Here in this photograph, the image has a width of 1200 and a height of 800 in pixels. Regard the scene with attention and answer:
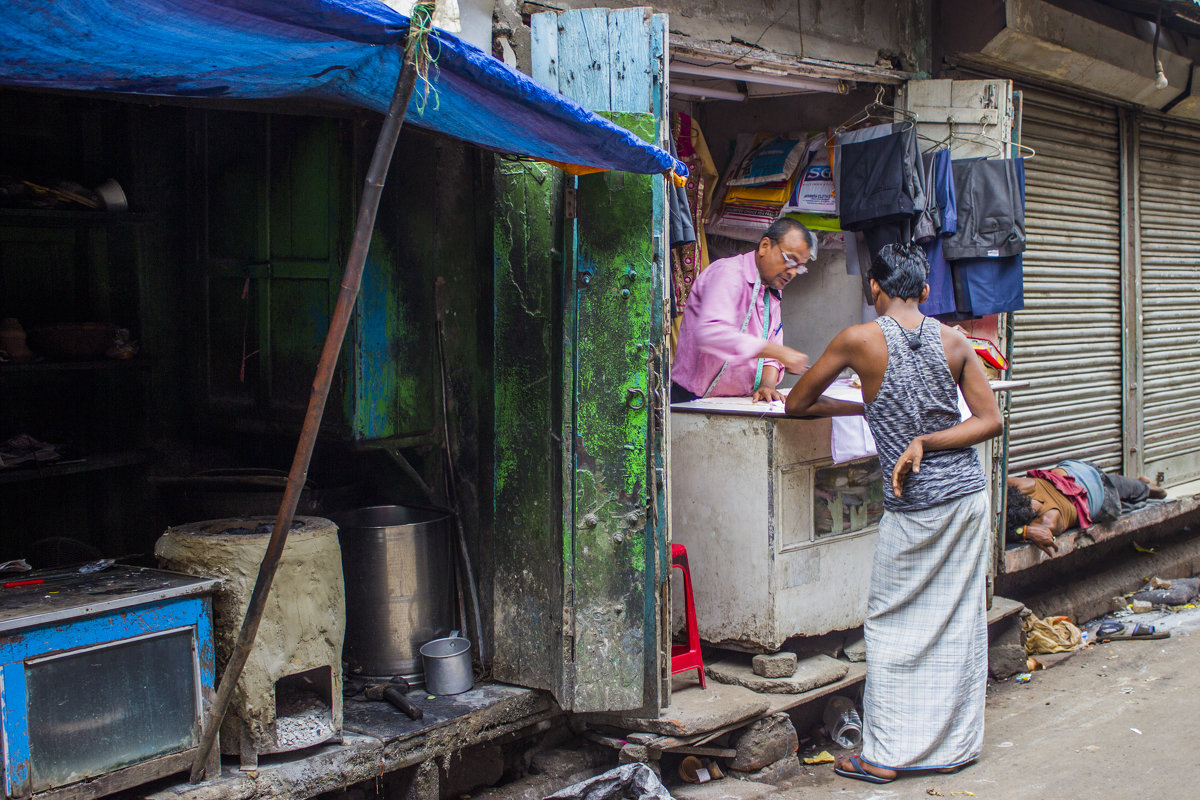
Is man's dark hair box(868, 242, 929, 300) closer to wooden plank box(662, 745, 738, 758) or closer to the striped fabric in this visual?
the striped fabric

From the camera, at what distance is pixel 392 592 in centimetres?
416

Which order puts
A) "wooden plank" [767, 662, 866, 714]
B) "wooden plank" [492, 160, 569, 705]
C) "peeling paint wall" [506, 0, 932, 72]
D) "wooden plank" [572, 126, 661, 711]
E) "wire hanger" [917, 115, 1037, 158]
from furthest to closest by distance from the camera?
1. "wire hanger" [917, 115, 1037, 158]
2. "peeling paint wall" [506, 0, 932, 72]
3. "wooden plank" [767, 662, 866, 714]
4. "wooden plank" [492, 160, 569, 705]
5. "wooden plank" [572, 126, 661, 711]

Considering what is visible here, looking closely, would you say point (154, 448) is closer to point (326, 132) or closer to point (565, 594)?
point (326, 132)

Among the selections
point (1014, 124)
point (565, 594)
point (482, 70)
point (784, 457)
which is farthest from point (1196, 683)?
point (482, 70)

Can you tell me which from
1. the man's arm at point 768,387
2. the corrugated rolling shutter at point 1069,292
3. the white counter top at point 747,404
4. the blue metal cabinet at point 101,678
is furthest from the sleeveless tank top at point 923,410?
the corrugated rolling shutter at point 1069,292

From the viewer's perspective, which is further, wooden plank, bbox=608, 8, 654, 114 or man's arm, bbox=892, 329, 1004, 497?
man's arm, bbox=892, 329, 1004, 497

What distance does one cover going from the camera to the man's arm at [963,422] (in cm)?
423

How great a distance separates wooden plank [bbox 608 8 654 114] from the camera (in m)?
4.01

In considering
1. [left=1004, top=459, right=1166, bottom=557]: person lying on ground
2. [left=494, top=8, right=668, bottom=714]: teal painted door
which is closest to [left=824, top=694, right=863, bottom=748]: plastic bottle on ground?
[left=494, top=8, right=668, bottom=714]: teal painted door

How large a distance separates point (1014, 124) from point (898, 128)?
0.76m

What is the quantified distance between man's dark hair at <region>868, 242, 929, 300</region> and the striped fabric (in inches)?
34.5

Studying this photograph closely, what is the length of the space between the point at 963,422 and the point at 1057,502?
321 cm

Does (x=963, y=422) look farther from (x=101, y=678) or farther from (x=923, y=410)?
(x=101, y=678)

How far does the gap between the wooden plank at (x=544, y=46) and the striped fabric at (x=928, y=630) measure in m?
2.26
